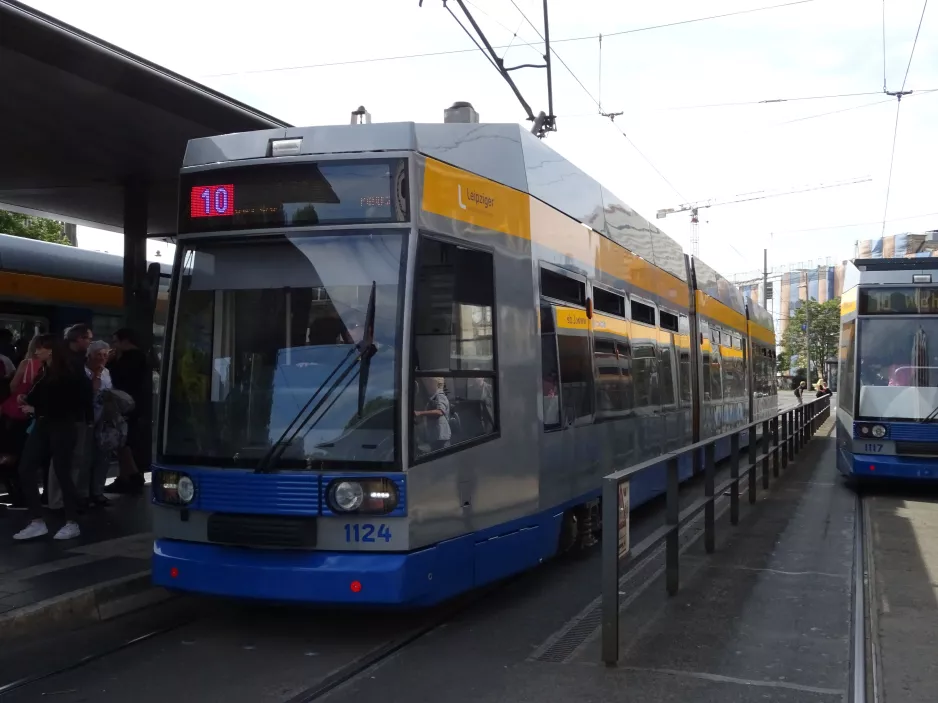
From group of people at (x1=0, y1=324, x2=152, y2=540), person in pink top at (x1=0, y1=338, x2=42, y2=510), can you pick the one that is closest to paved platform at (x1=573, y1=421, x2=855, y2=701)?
group of people at (x1=0, y1=324, x2=152, y2=540)

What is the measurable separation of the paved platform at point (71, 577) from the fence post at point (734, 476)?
5.41 metres

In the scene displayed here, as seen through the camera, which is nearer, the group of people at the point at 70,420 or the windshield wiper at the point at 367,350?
the windshield wiper at the point at 367,350

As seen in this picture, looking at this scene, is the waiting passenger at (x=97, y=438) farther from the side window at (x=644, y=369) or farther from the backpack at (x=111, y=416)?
the side window at (x=644, y=369)

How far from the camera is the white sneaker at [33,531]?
7.55 metres

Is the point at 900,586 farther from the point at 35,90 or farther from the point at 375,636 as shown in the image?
the point at 35,90

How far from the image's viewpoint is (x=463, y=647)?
548 centimetres

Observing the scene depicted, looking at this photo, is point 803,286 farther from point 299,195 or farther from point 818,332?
point 299,195

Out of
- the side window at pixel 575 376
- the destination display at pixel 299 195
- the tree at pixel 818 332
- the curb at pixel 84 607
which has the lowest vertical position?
the curb at pixel 84 607

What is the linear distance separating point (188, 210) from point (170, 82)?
2906 millimetres

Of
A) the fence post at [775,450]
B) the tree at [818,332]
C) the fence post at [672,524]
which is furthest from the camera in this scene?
the tree at [818,332]

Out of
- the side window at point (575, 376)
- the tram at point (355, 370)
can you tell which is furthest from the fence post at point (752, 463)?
the tram at point (355, 370)

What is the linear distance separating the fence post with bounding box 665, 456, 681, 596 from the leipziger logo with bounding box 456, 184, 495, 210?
2.12 m

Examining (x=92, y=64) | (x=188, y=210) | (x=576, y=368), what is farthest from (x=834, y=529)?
(x=92, y=64)

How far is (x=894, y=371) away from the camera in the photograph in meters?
12.3
